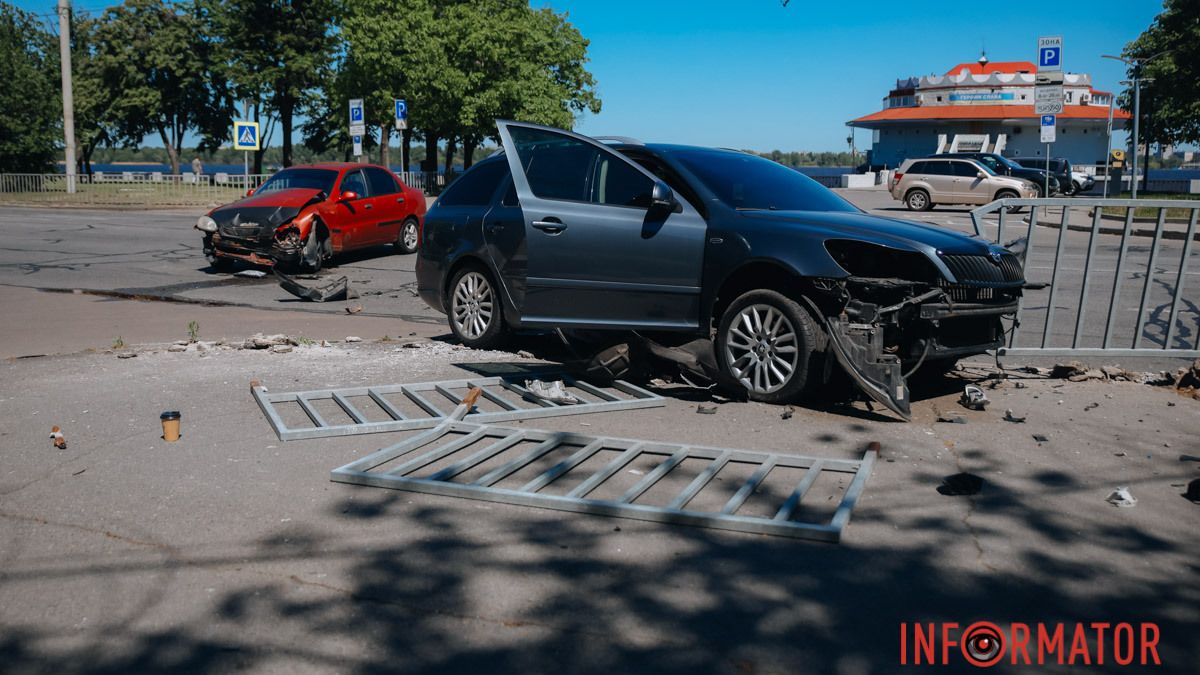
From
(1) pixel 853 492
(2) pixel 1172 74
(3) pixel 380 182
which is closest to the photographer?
Result: (1) pixel 853 492

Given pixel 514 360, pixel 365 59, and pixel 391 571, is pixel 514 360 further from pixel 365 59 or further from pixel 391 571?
pixel 365 59

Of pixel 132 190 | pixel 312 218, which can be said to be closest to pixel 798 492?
pixel 312 218

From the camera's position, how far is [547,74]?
5312cm

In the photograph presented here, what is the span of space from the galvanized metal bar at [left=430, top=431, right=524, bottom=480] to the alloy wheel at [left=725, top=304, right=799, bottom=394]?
165 cm

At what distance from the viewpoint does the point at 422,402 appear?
6.70m

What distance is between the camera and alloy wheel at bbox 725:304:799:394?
6523mm

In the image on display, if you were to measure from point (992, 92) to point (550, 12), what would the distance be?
1907 inches

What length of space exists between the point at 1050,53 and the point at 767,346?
18996 mm

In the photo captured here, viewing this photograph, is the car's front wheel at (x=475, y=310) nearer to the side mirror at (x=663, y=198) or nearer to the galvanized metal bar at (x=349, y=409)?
the galvanized metal bar at (x=349, y=409)

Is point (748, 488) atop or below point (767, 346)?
below

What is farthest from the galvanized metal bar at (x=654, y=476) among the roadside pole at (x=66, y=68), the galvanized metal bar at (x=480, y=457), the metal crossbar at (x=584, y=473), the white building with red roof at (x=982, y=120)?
the white building with red roof at (x=982, y=120)

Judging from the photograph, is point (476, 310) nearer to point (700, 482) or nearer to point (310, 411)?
point (310, 411)

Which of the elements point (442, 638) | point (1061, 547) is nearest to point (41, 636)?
point (442, 638)

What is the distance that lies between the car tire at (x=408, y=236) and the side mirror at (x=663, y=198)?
1142cm
